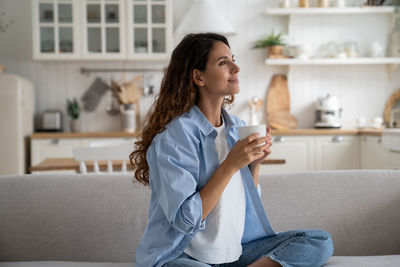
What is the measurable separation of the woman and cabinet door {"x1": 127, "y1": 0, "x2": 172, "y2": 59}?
3.03 metres

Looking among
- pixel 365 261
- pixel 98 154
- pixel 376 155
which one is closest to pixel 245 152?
pixel 365 261

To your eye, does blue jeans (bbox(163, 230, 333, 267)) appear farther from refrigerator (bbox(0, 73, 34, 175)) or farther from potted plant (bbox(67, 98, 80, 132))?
potted plant (bbox(67, 98, 80, 132))

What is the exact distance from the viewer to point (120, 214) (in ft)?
5.32

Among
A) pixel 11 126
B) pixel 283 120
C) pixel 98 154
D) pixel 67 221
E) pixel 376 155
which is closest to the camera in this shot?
pixel 67 221

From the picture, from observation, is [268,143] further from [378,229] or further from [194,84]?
[378,229]

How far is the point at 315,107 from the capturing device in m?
4.68

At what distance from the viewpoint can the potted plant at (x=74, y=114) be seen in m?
4.45

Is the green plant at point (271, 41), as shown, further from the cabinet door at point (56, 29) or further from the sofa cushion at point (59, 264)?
the sofa cushion at point (59, 264)

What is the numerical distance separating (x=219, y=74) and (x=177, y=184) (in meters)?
0.36

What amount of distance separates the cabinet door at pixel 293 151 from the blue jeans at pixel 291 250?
2744 millimetres

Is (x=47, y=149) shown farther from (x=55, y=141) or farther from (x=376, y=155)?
(x=376, y=155)

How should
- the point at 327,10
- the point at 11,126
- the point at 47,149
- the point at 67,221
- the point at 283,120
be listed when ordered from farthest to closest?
the point at 283,120 → the point at 327,10 → the point at 47,149 → the point at 11,126 → the point at 67,221

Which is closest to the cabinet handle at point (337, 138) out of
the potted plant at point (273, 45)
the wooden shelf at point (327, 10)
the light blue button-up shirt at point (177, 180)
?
the potted plant at point (273, 45)

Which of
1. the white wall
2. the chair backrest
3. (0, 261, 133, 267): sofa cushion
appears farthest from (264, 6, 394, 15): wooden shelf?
(0, 261, 133, 267): sofa cushion
